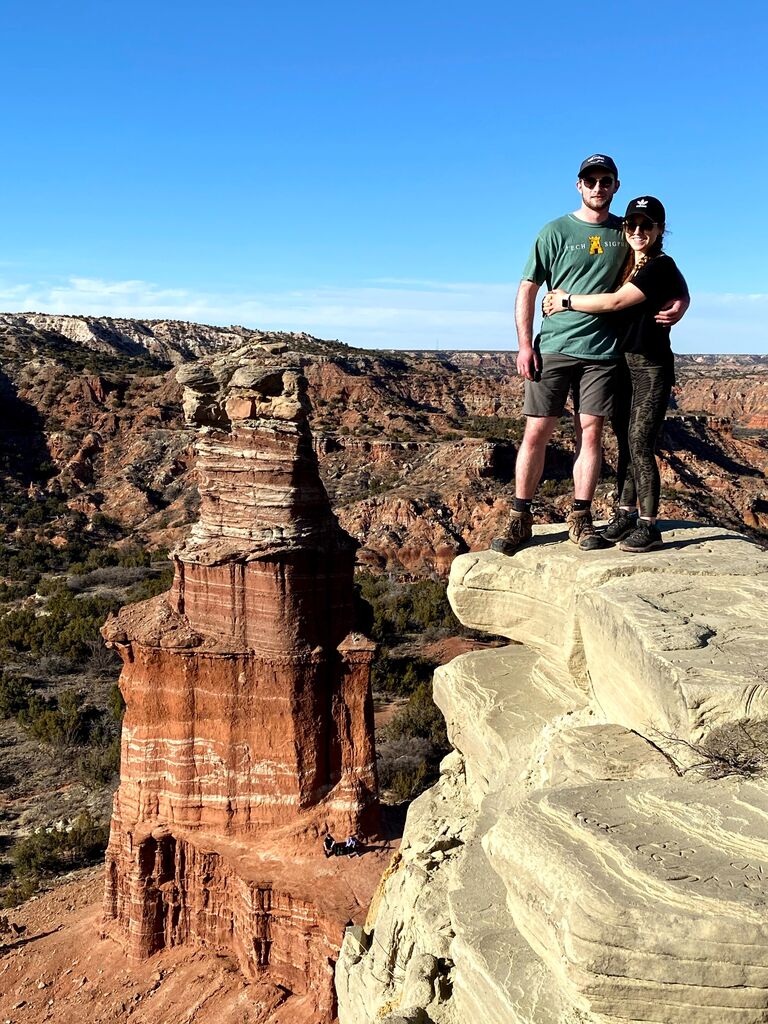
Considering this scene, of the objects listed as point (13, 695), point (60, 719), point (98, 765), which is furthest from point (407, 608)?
point (98, 765)

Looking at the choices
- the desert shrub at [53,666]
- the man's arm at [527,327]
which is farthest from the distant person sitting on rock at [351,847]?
the desert shrub at [53,666]

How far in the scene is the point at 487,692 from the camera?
6.43 metres

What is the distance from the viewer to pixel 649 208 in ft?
17.7

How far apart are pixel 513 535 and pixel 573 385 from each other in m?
1.32

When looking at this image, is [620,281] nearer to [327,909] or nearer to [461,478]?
[327,909]

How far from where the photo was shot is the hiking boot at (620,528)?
6160 millimetres

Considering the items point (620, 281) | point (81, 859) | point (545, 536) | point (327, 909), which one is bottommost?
point (81, 859)

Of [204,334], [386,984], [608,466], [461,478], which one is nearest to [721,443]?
[608,466]

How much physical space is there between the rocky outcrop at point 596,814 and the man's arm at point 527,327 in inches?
57.9

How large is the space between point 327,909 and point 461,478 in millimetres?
27293

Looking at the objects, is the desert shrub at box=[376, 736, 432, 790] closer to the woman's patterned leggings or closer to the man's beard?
the woman's patterned leggings

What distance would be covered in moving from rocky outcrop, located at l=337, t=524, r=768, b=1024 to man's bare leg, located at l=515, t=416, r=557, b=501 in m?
0.54

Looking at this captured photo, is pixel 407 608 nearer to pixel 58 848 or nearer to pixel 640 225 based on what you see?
pixel 58 848

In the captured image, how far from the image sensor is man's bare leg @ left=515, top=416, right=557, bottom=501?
6242 millimetres
